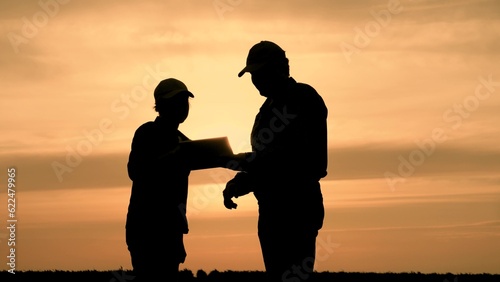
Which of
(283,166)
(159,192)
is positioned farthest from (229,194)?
(159,192)

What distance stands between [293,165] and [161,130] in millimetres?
2249

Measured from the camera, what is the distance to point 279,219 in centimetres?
757

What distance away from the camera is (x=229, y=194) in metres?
7.90

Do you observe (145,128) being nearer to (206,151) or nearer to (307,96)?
(206,151)

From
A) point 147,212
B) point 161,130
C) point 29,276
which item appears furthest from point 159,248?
point 29,276

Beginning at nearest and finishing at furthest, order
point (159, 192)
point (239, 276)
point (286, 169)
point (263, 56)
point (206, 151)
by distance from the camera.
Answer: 1. point (286, 169)
2. point (263, 56)
3. point (206, 151)
4. point (159, 192)
5. point (239, 276)

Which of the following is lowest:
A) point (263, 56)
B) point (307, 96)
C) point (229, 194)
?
point (229, 194)

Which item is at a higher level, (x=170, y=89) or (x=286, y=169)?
(x=170, y=89)

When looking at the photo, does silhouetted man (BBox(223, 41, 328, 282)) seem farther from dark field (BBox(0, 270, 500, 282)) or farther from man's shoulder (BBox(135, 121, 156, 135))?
dark field (BBox(0, 270, 500, 282))

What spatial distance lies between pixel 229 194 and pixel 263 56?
4.32ft

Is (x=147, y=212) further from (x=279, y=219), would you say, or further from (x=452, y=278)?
(x=452, y=278)

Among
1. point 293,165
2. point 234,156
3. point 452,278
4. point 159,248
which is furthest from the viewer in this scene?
point 452,278

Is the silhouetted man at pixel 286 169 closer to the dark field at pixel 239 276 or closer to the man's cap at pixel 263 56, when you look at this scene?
the man's cap at pixel 263 56

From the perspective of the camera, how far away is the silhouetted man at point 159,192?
9156mm
